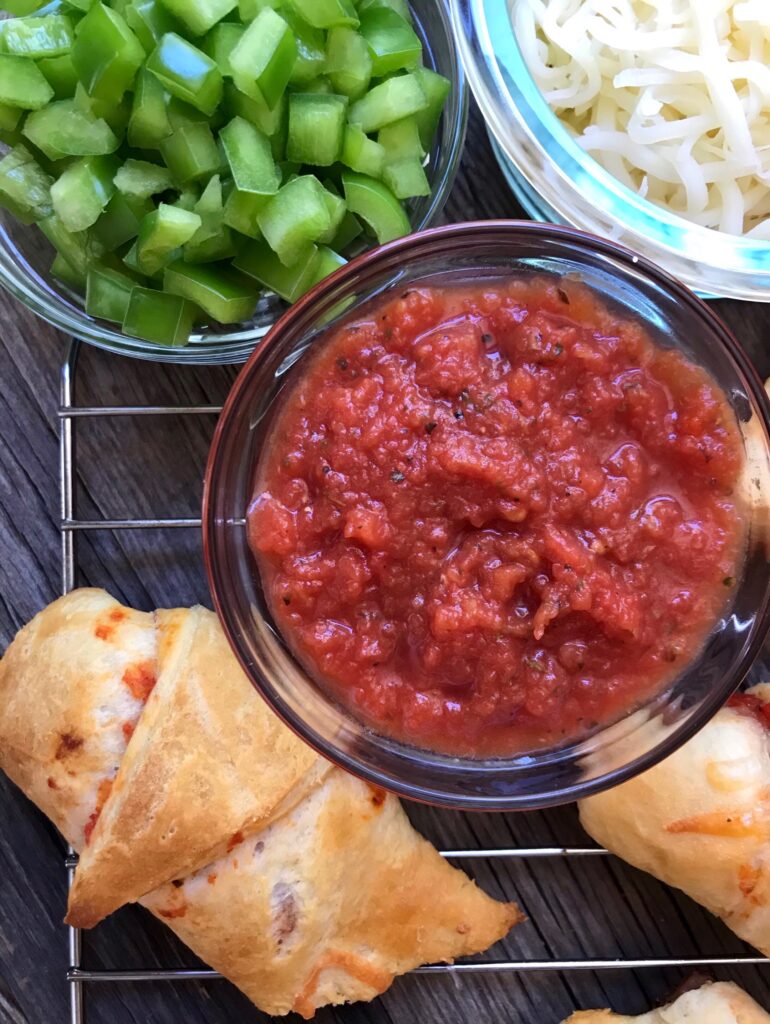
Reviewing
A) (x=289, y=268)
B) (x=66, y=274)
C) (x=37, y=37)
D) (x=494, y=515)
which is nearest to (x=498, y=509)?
(x=494, y=515)

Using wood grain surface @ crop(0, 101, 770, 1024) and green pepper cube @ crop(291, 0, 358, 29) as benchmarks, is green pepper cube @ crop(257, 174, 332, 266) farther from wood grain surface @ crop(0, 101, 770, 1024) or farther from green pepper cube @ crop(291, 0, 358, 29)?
wood grain surface @ crop(0, 101, 770, 1024)

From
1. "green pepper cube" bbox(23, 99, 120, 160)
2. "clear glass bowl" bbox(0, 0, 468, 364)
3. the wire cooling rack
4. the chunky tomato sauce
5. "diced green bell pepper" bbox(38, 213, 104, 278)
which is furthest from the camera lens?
the wire cooling rack

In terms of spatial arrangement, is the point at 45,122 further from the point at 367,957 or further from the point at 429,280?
the point at 367,957

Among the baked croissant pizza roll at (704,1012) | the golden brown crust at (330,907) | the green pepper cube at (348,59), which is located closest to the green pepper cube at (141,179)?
the green pepper cube at (348,59)

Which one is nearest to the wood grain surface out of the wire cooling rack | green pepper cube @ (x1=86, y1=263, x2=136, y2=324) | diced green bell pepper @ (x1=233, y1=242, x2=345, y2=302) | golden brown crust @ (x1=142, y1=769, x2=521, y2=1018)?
the wire cooling rack

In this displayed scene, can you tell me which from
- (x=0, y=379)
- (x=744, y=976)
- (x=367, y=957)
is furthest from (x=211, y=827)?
(x=744, y=976)

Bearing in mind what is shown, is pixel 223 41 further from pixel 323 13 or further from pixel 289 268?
pixel 289 268
